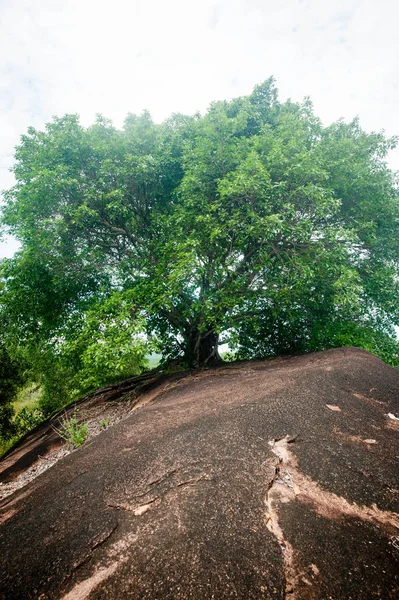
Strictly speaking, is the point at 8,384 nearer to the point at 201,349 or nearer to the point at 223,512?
the point at 201,349

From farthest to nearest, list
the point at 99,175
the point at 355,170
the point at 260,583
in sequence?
the point at 99,175
the point at 355,170
the point at 260,583

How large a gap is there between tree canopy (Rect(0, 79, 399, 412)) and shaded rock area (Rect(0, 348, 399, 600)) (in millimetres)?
3519

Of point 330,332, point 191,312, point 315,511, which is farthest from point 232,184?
point 315,511

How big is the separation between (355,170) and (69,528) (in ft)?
34.7

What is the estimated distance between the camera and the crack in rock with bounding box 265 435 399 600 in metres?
1.68

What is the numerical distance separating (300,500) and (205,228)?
6851 millimetres

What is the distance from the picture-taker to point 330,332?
8.78 meters

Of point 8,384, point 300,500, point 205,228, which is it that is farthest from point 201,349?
point 8,384

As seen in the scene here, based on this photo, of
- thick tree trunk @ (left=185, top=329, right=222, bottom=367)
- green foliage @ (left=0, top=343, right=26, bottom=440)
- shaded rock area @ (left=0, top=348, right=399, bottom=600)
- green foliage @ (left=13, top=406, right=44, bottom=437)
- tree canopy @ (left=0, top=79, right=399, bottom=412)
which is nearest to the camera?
shaded rock area @ (left=0, top=348, right=399, bottom=600)

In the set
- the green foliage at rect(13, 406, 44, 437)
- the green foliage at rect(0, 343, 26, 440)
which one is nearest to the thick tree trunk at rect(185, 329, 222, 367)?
the green foliage at rect(0, 343, 26, 440)

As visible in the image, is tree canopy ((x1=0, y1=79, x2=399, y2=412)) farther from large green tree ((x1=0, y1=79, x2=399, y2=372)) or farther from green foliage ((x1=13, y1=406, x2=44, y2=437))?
green foliage ((x1=13, y1=406, x2=44, y2=437))

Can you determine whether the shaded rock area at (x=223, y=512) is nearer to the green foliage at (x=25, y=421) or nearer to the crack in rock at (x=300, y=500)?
the crack in rock at (x=300, y=500)

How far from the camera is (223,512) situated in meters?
2.11

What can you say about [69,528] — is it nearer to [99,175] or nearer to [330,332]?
[330,332]
